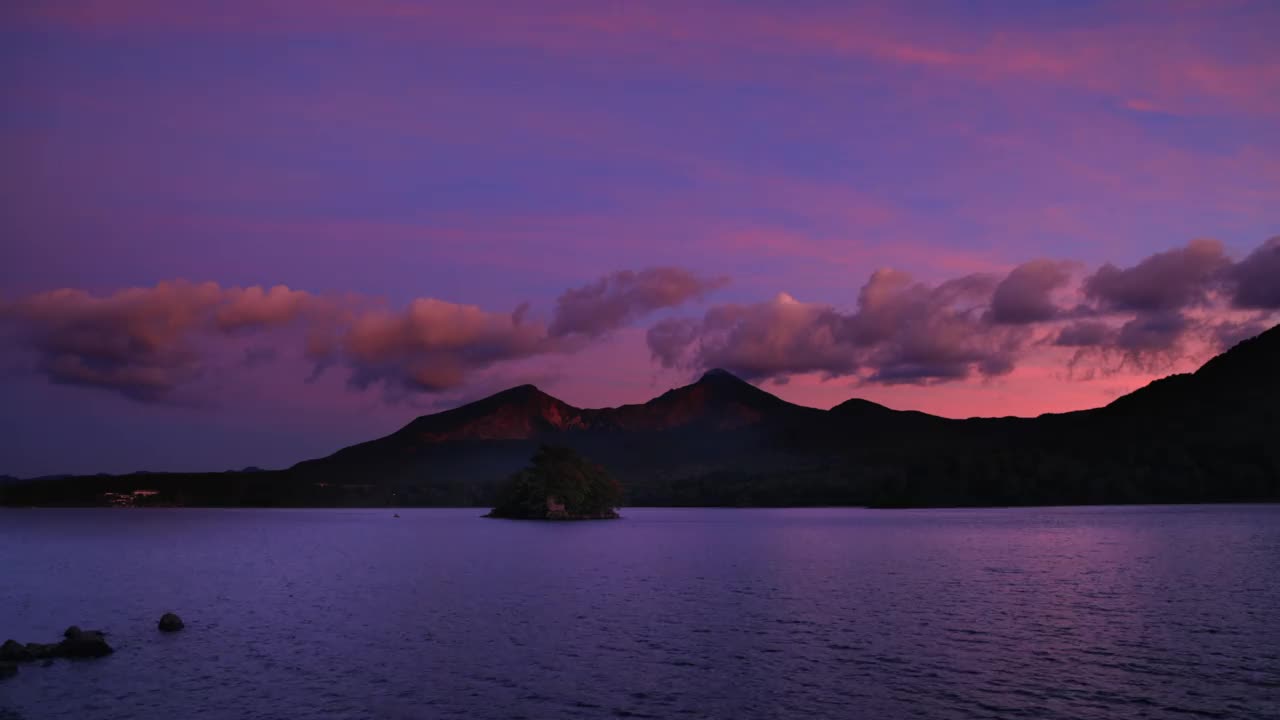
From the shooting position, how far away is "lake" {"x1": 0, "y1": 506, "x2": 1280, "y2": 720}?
4244 centimetres

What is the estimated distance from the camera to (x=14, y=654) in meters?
52.2

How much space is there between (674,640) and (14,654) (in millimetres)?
37965

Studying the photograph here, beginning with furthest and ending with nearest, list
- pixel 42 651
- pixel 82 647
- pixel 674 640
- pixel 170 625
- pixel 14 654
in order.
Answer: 1. pixel 170 625
2. pixel 674 640
3. pixel 82 647
4. pixel 42 651
5. pixel 14 654

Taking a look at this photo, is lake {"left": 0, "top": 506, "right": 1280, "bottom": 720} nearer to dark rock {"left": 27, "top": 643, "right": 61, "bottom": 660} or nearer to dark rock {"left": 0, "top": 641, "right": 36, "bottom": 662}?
dark rock {"left": 27, "top": 643, "right": 61, "bottom": 660}

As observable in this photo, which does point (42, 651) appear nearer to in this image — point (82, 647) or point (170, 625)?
point (82, 647)

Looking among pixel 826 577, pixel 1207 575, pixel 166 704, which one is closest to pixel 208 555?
pixel 826 577

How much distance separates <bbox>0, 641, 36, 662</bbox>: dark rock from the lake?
1631 millimetres

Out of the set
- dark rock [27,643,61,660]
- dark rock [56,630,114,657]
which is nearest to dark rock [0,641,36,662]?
dark rock [27,643,61,660]

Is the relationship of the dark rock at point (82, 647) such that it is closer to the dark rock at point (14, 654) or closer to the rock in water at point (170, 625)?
the dark rock at point (14, 654)

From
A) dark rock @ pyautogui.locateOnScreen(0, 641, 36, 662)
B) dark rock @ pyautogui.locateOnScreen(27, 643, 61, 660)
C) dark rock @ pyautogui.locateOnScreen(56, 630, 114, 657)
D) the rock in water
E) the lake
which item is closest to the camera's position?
the lake

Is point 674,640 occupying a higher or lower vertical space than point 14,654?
lower

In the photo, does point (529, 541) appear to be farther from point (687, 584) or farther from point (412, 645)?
point (412, 645)

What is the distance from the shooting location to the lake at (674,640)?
42.4 metres

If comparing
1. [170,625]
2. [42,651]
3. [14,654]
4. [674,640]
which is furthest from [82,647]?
[674,640]
